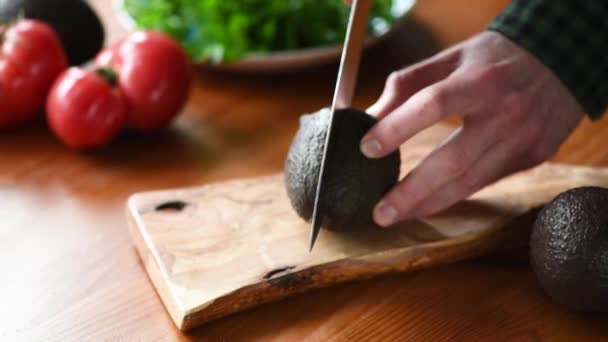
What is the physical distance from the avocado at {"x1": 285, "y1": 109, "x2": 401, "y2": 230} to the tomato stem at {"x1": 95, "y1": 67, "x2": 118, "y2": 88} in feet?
1.60

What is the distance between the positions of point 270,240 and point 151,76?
0.48 m

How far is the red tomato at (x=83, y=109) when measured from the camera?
128 centimetres

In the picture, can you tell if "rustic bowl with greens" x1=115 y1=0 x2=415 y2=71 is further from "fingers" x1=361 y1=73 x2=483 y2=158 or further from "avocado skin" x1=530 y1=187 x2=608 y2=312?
"avocado skin" x1=530 y1=187 x2=608 y2=312

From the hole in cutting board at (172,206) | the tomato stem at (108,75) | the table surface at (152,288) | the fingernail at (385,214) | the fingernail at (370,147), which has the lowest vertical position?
the table surface at (152,288)

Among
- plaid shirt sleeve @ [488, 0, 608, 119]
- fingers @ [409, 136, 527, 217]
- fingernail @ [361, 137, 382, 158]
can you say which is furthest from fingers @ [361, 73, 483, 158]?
plaid shirt sleeve @ [488, 0, 608, 119]

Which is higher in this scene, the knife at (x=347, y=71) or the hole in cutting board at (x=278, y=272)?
the knife at (x=347, y=71)

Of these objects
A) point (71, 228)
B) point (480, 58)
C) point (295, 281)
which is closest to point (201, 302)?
point (295, 281)

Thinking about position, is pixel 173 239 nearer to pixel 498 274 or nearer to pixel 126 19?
pixel 498 274

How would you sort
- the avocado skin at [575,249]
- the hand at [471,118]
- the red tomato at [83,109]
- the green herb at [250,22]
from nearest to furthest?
1. the avocado skin at [575,249]
2. the hand at [471,118]
3. the red tomato at [83,109]
4. the green herb at [250,22]

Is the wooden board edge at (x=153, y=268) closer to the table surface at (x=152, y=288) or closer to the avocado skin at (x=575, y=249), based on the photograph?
the table surface at (x=152, y=288)

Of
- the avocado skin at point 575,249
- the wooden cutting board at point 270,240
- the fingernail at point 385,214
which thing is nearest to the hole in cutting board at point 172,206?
the wooden cutting board at point 270,240

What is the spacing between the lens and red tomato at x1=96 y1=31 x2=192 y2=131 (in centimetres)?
133

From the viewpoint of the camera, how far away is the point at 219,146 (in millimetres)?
1353

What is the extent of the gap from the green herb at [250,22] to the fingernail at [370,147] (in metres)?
0.60
